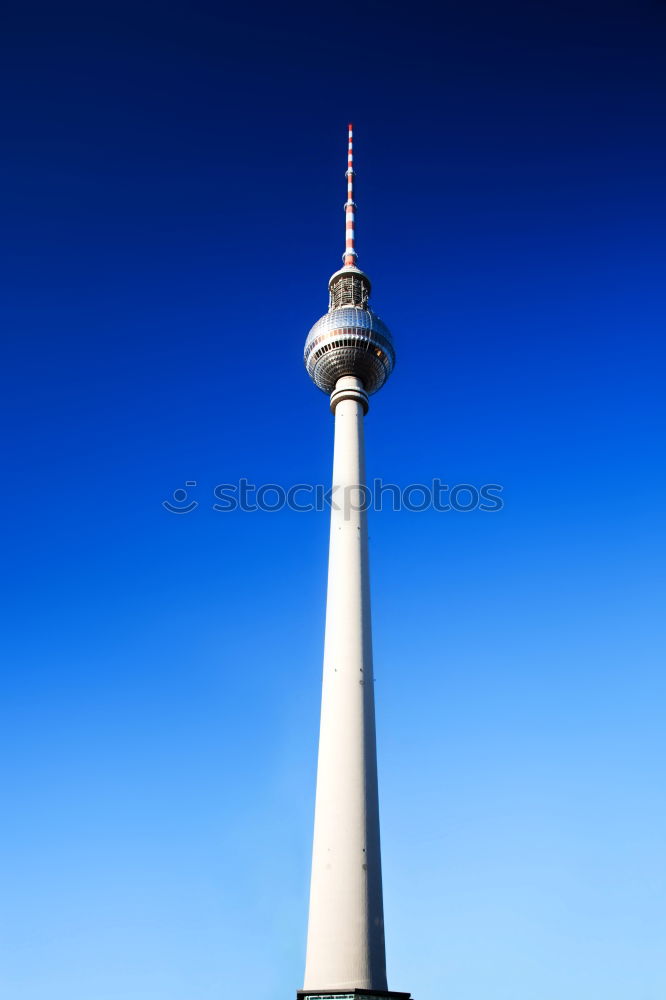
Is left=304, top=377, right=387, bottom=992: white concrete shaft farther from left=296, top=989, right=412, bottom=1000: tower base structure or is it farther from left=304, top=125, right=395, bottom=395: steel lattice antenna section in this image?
left=304, top=125, right=395, bottom=395: steel lattice antenna section

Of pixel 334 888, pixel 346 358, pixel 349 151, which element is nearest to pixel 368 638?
pixel 334 888

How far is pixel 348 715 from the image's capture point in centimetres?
4538

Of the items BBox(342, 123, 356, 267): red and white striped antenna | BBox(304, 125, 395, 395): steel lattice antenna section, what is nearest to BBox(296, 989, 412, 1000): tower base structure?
BBox(304, 125, 395, 395): steel lattice antenna section

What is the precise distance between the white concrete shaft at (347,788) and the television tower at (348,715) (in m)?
0.05

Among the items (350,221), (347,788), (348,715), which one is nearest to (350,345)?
(350,221)

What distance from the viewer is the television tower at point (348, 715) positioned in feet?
124

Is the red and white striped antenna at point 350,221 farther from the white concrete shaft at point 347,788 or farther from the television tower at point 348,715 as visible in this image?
the white concrete shaft at point 347,788

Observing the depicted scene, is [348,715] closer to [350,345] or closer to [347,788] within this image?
[347,788]

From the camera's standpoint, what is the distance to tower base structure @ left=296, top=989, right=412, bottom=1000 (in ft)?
117

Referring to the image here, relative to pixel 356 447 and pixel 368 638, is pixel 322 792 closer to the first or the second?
pixel 368 638

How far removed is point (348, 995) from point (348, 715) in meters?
14.5

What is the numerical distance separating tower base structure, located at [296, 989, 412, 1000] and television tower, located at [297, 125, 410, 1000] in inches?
1.9

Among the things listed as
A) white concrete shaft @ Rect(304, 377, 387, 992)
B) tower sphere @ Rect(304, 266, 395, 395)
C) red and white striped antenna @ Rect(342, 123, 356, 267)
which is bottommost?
white concrete shaft @ Rect(304, 377, 387, 992)

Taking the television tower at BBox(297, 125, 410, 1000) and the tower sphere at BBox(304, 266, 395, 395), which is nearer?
the television tower at BBox(297, 125, 410, 1000)
